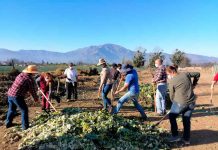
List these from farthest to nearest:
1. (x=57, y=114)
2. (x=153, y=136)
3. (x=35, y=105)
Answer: (x=35, y=105), (x=57, y=114), (x=153, y=136)

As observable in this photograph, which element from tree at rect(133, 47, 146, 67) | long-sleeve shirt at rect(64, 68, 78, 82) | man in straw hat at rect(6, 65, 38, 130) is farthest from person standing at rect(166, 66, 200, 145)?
tree at rect(133, 47, 146, 67)

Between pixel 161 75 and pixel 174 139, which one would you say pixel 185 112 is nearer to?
pixel 174 139

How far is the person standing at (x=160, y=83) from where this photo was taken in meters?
13.0

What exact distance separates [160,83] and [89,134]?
4.75m

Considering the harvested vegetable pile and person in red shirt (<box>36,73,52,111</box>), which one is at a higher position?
person in red shirt (<box>36,73,52,111</box>)

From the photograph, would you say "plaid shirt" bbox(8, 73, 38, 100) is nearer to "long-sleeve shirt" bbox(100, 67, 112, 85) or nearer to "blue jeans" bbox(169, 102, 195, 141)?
"long-sleeve shirt" bbox(100, 67, 112, 85)

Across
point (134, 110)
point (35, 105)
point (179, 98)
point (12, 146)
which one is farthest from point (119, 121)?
point (35, 105)

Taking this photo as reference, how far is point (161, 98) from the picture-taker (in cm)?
1325

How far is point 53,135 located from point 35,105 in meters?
7.62

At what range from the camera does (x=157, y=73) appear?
13078mm

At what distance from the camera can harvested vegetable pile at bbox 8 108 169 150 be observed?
880 centimetres

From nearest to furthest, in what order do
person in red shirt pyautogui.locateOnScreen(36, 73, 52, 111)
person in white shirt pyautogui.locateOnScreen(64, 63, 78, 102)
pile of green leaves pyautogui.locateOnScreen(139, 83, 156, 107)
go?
person in red shirt pyautogui.locateOnScreen(36, 73, 52, 111)
pile of green leaves pyautogui.locateOnScreen(139, 83, 156, 107)
person in white shirt pyautogui.locateOnScreen(64, 63, 78, 102)

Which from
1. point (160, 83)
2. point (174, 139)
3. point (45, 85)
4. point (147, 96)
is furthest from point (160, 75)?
point (45, 85)

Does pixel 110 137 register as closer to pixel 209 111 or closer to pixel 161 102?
pixel 161 102
